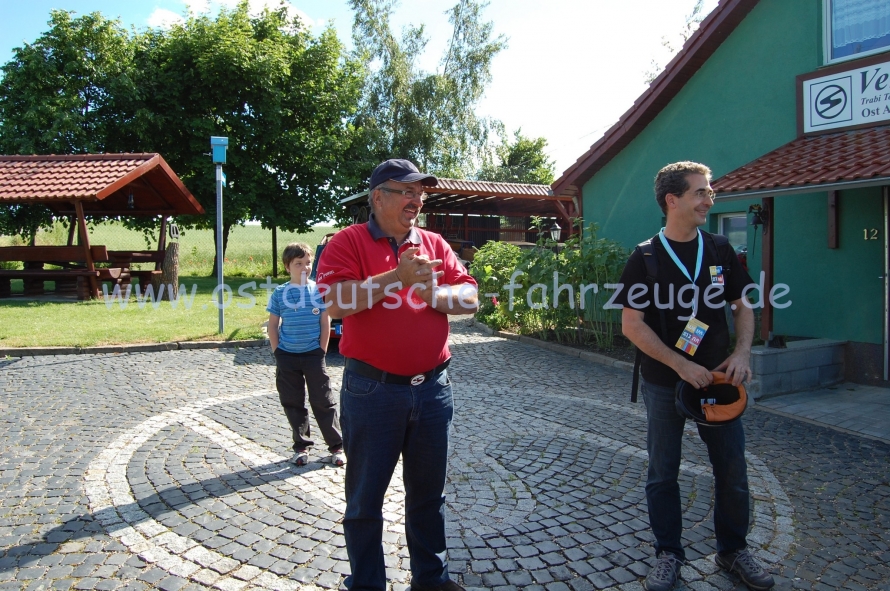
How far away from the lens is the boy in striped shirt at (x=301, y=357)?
4969 millimetres

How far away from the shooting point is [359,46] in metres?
31.7

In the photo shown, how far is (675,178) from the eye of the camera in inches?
130

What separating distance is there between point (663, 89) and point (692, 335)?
9.14 m

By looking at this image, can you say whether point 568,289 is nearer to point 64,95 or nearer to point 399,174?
point 399,174

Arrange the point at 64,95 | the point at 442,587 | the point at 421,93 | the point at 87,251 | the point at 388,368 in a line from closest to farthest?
1. the point at 388,368
2. the point at 442,587
3. the point at 87,251
4. the point at 64,95
5. the point at 421,93

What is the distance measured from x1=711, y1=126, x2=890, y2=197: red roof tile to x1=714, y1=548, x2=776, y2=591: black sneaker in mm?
5191

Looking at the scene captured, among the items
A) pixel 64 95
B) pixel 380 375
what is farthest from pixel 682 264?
pixel 64 95

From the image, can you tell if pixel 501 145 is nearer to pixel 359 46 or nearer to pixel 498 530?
pixel 359 46

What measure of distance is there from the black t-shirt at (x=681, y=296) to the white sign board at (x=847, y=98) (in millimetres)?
6936

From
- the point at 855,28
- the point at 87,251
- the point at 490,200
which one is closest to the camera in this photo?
the point at 855,28

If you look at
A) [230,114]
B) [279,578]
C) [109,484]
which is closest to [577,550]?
[279,578]

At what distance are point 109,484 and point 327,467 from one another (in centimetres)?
153

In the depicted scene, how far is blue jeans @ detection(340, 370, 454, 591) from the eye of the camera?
2.82 metres

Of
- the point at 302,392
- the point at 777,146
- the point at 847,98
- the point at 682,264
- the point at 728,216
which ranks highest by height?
the point at 847,98
